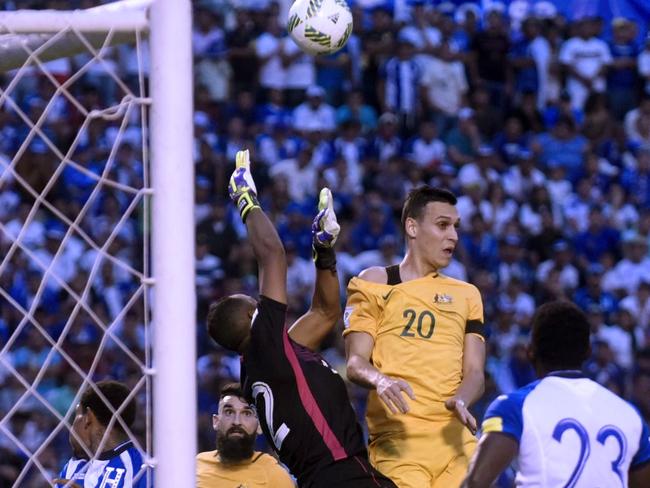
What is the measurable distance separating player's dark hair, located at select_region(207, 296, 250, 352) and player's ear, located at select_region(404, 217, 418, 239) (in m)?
1.04

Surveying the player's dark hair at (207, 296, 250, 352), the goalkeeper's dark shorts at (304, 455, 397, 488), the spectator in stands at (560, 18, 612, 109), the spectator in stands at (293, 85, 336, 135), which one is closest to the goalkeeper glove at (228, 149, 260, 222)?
the player's dark hair at (207, 296, 250, 352)

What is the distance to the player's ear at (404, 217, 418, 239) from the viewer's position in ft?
21.0

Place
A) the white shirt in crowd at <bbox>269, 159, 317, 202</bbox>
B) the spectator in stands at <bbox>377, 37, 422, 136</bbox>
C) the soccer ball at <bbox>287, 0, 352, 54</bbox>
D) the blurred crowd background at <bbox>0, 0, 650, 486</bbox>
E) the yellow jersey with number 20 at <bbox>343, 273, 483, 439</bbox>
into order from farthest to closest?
the spectator in stands at <bbox>377, 37, 422, 136</bbox>
the white shirt in crowd at <bbox>269, 159, 317, 202</bbox>
the blurred crowd background at <bbox>0, 0, 650, 486</bbox>
the soccer ball at <bbox>287, 0, 352, 54</bbox>
the yellow jersey with number 20 at <bbox>343, 273, 483, 439</bbox>

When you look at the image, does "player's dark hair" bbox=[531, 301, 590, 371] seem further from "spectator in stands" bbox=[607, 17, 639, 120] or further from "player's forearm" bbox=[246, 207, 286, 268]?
"spectator in stands" bbox=[607, 17, 639, 120]

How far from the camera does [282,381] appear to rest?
5.66 metres

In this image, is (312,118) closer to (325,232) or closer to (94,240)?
(94,240)

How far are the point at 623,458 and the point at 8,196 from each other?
8855mm

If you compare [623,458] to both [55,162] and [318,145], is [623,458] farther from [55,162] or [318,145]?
[318,145]

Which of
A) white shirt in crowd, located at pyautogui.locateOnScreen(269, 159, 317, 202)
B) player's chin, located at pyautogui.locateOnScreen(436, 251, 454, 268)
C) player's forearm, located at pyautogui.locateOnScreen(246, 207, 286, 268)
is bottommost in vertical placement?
player's chin, located at pyautogui.locateOnScreen(436, 251, 454, 268)

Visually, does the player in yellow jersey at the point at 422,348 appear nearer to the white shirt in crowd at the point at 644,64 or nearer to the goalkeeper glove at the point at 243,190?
the goalkeeper glove at the point at 243,190

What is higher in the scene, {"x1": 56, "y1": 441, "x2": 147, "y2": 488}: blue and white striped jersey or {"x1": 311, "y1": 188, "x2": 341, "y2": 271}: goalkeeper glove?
{"x1": 311, "y1": 188, "x2": 341, "y2": 271}: goalkeeper glove

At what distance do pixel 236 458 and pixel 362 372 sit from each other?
1447mm

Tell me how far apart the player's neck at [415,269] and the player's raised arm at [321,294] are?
343 mm

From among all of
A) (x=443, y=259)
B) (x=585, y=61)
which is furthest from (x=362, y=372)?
(x=585, y=61)
